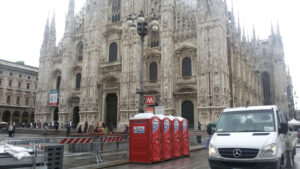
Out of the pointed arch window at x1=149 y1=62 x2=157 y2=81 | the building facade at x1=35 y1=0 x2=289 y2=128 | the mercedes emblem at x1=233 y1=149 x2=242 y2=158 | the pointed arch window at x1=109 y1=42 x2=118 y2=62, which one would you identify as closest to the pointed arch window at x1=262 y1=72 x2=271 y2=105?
the building facade at x1=35 y1=0 x2=289 y2=128

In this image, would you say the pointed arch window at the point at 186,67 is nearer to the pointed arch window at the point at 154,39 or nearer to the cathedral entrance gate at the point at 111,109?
the pointed arch window at the point at 154,39

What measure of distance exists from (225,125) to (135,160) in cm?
441

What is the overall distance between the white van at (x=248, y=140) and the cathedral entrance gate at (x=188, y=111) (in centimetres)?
2018

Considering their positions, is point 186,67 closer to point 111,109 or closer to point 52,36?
point 111,109

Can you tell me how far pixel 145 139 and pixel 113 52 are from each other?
2567cm

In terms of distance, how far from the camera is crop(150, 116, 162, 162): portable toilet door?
33.7ft

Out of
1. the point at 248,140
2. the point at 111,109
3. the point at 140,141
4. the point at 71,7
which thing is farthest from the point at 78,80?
the point at 248,140

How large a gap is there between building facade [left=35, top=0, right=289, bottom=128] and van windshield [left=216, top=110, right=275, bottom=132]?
17.8 metres

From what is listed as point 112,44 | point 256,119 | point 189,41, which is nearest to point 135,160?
point 256,119

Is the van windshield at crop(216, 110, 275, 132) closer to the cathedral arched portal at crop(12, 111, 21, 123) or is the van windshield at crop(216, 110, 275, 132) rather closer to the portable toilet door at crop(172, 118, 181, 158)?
the portable toilet door at crop(172, 118, 181, 158)

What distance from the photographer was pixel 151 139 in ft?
33.6

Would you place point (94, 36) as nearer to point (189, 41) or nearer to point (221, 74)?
point (189, 41)

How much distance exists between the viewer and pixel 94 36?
3462cm

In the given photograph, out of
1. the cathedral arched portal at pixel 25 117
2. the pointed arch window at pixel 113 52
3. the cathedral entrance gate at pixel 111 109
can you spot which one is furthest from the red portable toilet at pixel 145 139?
the cathedral arched portal at pixel 25 117
